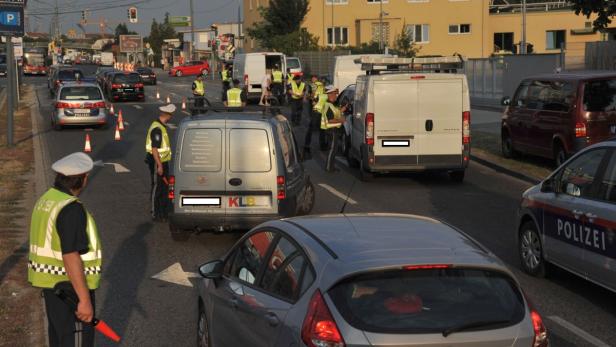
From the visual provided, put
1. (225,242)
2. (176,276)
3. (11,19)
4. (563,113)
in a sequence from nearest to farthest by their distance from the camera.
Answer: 1. (176,276)
2. (225,242)
3. (563,113)
4. (11,19)

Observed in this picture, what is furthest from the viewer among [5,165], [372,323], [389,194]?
[5,165]

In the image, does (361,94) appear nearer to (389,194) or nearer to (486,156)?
(389,194)

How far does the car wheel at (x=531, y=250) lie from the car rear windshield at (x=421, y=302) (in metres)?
5.31

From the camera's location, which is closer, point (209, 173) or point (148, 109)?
point (209, 173)

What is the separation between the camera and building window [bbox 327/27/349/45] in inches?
2977

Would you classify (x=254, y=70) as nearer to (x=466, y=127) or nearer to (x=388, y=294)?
(x=466, y=127)

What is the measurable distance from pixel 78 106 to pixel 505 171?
54.3ft

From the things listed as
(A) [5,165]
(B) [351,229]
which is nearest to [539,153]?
(A) [5,165]

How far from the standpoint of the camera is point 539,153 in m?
19.5

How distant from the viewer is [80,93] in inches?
1219

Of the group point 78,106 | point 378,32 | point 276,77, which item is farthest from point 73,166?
point 378,32

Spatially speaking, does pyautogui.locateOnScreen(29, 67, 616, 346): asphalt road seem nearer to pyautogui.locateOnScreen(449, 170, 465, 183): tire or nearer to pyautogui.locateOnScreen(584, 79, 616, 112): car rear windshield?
pyautogui.locateOnScreen(449, 170, 465, 183): tire

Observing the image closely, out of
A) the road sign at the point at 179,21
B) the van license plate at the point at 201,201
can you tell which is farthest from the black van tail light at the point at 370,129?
the road sign at the point at 179,21

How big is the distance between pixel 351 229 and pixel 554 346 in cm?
301
